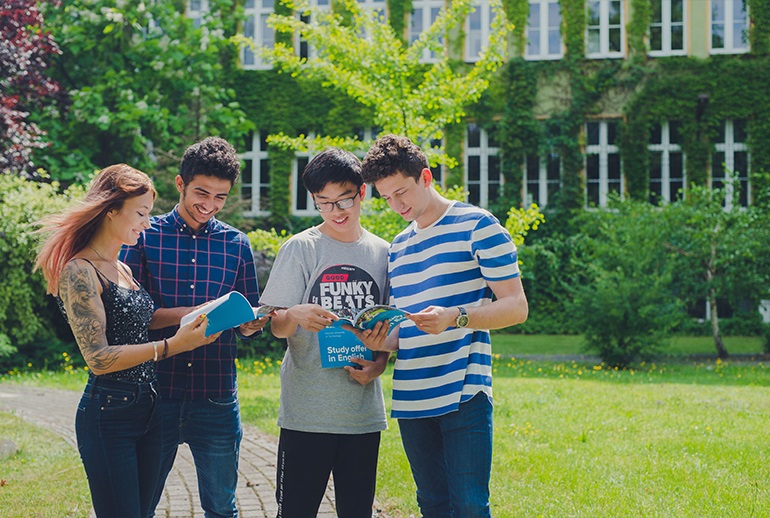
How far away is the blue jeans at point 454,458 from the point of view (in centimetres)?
335

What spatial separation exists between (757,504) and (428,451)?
10.3ft

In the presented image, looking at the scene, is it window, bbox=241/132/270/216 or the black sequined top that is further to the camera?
window, bbox=241/132/270/216

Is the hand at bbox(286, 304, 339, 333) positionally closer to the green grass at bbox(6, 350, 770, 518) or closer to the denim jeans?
the denim jeans

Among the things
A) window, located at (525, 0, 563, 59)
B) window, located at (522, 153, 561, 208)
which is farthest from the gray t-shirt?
window, located at (525, 0, 563, 59)

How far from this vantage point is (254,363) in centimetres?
1417

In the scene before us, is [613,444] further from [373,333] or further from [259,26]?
[259,26]

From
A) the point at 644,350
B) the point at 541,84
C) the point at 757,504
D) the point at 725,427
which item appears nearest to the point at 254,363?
the point at 644,350

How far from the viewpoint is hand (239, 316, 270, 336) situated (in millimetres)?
3666

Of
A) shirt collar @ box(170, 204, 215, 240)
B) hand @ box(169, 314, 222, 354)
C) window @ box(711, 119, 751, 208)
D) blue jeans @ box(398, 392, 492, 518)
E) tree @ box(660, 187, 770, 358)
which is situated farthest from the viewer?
window @ box(711, 119, 751, 208)

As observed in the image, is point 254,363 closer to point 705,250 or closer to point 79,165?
point 79,165

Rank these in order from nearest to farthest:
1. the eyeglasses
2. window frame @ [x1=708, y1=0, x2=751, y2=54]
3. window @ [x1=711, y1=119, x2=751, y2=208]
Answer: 1. the eyeglasses
2. window @ [x1=711, y1=119, x2=751, y2=208]
3. window frame @ [x1=708, y1=0, x2=751, y2=54]

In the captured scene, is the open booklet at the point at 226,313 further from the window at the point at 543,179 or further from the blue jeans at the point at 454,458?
the window at the point at 543,179

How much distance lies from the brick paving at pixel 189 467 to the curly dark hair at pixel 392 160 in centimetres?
285

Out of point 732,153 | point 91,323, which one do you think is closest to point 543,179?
point 732,153
